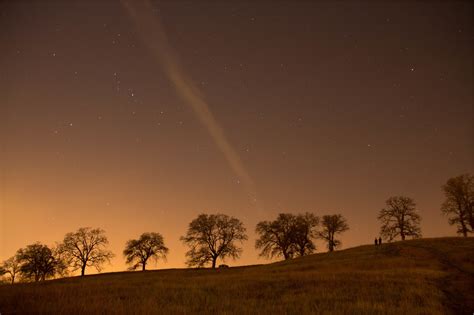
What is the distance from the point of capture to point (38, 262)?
7881 cm

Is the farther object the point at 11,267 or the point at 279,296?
the point at 11,267

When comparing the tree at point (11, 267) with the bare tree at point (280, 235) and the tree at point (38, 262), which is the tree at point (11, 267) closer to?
the tree at point (38, 262)

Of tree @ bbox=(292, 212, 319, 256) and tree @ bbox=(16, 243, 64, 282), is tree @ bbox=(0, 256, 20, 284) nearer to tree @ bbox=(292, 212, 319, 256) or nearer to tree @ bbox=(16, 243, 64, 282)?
tree @ bbox=(16, 243, 64, 282)

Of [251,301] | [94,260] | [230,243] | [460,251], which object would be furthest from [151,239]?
[251,301]

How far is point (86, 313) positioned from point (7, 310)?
138 inches

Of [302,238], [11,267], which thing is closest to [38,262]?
[11,267]

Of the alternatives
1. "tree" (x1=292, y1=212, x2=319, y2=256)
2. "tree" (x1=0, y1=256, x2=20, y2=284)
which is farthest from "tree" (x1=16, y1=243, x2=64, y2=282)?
"tree" (x1=292, y1=212, x2=319, y2=256)

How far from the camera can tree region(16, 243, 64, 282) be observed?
3088 inches

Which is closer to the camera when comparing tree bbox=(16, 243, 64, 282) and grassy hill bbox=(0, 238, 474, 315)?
grassy hill bbox=(0, 238, 474, 315)

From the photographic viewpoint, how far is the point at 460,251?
43.3 meters

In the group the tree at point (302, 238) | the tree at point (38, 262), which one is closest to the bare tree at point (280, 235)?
the tree at point (302, 238)

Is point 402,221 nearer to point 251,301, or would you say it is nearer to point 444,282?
point 444,282

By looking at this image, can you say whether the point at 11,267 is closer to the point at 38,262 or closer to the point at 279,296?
the point at 38,262

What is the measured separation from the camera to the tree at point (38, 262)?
78438mm
